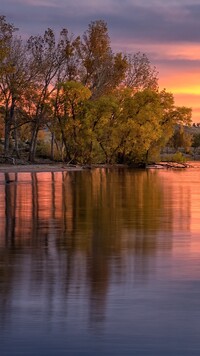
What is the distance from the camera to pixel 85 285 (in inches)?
391

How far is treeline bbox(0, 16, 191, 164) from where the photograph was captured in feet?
250

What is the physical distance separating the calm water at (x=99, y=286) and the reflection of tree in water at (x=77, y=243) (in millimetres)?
19

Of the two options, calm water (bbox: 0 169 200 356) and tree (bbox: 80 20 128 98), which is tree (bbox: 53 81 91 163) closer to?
tree (bbox: 80 20 128 98)

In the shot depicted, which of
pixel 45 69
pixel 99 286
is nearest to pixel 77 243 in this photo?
pixel 99 286

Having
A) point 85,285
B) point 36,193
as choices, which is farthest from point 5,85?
point 85,285

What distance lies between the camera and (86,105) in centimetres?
8162

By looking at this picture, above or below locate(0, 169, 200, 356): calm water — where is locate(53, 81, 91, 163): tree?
above

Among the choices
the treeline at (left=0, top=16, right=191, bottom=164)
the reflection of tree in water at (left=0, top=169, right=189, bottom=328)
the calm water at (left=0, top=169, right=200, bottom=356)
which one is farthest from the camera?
the treeline at (left=0, top=16, right=191, bottom=164)

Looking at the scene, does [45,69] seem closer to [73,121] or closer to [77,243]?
[73,121]

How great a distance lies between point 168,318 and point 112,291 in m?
1.57

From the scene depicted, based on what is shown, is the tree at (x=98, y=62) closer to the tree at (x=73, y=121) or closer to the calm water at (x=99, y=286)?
the tree at (x=73, y=121)

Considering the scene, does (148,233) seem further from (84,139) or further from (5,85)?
(84,139)

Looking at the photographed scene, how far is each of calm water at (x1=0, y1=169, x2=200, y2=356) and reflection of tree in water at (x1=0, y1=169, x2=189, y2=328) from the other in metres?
0.02

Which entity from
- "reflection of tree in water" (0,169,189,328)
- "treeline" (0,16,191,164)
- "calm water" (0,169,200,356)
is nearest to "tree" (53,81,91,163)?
"treeline" (0,16,191,164)
